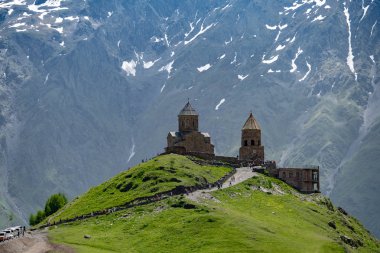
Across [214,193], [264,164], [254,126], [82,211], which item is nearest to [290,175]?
[264,164]

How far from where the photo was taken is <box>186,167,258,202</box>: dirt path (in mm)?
133275

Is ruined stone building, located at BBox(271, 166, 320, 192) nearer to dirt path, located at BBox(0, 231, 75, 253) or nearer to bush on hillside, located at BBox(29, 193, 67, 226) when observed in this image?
bush on hillside, located at BBox(29, 193, 67, 226)

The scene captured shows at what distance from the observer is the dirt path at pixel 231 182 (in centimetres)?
13327

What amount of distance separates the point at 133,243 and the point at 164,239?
403 cm

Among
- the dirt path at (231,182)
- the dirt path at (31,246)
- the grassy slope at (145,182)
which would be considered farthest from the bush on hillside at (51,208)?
the dirt path at (31,246)

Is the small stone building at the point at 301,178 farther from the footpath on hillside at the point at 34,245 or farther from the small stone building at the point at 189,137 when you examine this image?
the footpath on hillside at the point at 34,245

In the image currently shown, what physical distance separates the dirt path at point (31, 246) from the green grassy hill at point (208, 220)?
2038mm

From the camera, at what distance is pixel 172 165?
150000 mm

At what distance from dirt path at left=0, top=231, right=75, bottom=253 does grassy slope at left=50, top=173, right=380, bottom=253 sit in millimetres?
2186

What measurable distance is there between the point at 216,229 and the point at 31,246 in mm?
23749

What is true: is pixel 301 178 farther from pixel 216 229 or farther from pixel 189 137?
pixel 216 229

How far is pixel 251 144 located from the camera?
18262 cm

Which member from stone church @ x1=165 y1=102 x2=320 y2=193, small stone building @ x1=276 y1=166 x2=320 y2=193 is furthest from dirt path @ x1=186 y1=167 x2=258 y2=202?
small stone building @ x1=276 y1=166 x2=320 y2=193

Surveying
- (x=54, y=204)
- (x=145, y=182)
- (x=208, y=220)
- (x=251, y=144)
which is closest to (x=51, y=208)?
(x=54, y=204)
